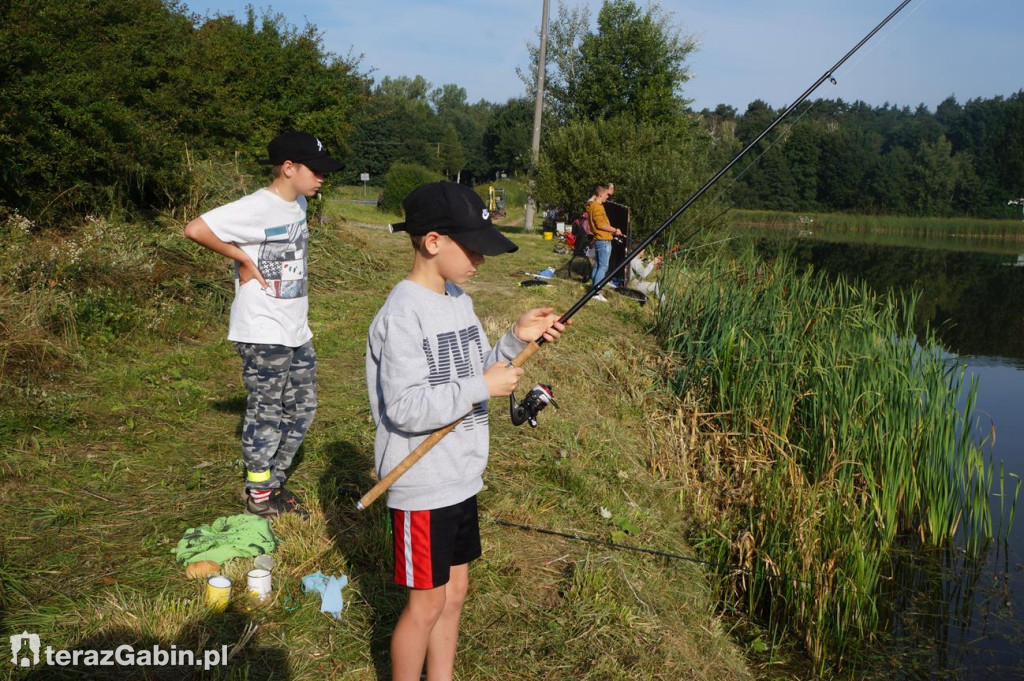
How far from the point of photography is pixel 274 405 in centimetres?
384

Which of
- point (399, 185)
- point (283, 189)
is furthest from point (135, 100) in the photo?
point (399, 185)

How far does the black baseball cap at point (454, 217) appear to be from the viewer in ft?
7.95

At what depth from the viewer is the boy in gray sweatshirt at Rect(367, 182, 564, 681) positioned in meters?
2.37

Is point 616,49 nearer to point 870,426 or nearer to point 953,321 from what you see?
point 953,321

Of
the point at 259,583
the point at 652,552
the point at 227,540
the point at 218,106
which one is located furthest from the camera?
the point at 218,106

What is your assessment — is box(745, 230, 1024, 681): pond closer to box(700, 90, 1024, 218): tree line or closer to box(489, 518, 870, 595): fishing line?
box(489, 518, 870, 595): fishing line

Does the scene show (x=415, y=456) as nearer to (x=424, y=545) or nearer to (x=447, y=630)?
(x=424, y=545)

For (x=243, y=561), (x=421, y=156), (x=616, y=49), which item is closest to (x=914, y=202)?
(x=421, y=156)

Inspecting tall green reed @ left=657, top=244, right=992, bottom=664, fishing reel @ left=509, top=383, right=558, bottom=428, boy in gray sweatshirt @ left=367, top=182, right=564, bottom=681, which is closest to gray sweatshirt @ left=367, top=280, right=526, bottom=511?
boy in gray sweatshirt @ left=367, top=182, right=564, bottom=681

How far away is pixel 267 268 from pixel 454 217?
5.33 ft

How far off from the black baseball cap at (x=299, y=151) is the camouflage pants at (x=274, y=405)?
84cm

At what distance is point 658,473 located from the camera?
6082mm

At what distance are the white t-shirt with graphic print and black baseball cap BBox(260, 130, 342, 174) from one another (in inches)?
7.3

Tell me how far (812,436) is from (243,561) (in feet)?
14.0
